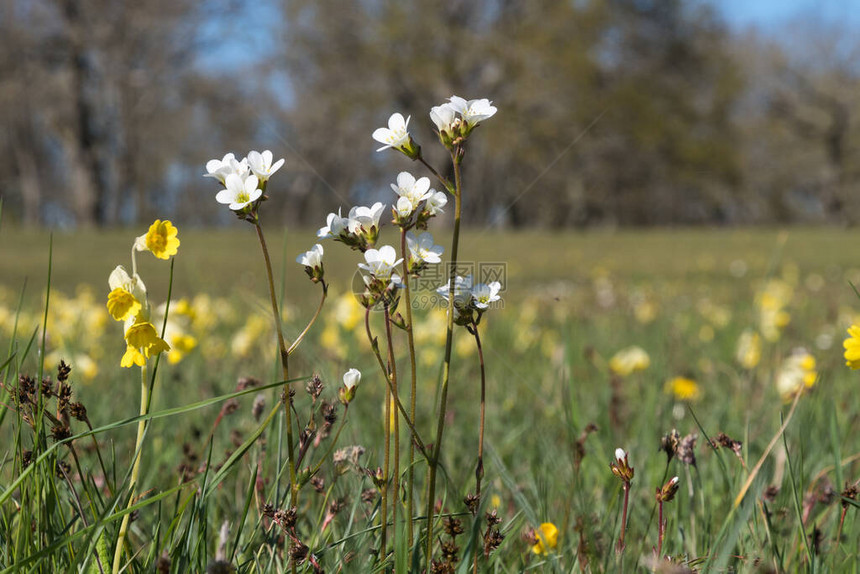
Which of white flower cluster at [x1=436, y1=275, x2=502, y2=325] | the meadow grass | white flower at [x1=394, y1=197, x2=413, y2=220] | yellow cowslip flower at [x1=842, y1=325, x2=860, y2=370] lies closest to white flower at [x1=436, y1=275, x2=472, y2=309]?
white flower cluster at [x1=436, y1=275, x2=502, y2=325]

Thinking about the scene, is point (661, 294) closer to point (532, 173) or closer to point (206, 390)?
point (206, 390)

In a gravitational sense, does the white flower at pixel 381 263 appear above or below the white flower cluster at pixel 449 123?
below

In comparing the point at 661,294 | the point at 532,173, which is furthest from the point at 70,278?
the point at 532,173

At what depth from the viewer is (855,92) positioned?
39.6 m

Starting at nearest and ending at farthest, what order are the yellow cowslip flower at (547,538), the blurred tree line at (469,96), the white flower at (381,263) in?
the white flower at (381,263)
the yellow cowslip flower at (547,538)
the blurred tree line at (469,96)

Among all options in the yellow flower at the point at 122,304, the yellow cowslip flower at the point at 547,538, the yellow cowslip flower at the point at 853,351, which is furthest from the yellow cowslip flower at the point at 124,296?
the yellow cowslip flower at the point at 853,351

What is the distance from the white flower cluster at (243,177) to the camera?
0.93 m

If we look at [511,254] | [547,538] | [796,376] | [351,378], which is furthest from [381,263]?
[511,254]

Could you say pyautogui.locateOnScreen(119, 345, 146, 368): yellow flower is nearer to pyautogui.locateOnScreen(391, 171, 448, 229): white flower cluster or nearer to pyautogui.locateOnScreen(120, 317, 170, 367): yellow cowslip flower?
pyautogui.locateOnScreen(120, 317, 170, 367): yellow cowslip flower

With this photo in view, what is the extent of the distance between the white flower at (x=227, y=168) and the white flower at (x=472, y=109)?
0.29 meters

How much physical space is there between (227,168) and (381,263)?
0.87ft

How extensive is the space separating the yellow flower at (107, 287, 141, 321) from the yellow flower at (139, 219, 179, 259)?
7 centimetres

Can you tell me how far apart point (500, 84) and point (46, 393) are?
25.6m

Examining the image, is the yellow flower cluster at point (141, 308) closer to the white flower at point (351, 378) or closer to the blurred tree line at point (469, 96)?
the white flower at point (351, 378)
